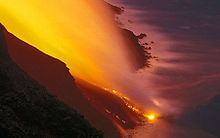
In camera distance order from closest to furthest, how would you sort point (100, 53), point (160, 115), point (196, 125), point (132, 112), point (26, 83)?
1. point (26, 83)
2. point (132, 112)
3. point (160, 115)
4. point (196, 125)
5. point (100, 53)

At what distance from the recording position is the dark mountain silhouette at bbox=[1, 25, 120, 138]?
13.6 meters

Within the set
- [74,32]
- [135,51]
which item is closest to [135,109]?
[135,51]

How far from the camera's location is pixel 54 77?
14008 millimetres

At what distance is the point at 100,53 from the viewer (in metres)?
26.4

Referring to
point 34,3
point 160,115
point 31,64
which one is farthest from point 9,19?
point 160,115

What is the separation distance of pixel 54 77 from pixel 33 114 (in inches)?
197

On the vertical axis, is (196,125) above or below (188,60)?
below

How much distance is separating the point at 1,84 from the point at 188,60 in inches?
1005

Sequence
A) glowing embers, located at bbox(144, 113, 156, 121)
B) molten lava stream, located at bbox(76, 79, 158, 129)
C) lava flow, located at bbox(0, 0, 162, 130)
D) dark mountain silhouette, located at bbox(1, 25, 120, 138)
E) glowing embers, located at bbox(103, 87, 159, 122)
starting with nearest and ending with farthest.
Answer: dark mountain silhouette, located at bbox(1, 25, 120, 138) → molten lava stream, located at bbox(76, 79, 158, 129) → lava flow, located at bbox(0, 0, 162, 130) → glowing embers, located at bbox(103, 87, 159, 122) → glowing embers, located at bbox(144, 113, 156, 121)

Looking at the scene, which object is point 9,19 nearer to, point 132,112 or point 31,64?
point 31,64

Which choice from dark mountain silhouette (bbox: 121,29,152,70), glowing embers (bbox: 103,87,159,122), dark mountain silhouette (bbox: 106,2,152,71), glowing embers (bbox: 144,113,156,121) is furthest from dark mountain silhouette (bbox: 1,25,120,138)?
dark mountain silhouette (bbox: 121,29,152,70)

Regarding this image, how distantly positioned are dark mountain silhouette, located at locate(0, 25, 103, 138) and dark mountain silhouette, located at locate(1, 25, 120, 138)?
324cm

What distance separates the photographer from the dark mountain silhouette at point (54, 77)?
44.7 ft

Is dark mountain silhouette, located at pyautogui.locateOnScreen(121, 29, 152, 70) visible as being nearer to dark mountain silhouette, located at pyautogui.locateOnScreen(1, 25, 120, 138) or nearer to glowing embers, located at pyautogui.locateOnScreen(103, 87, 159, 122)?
glowing embers, located at pyautogui.locateOnScreen(103, 87, 159, 122)
